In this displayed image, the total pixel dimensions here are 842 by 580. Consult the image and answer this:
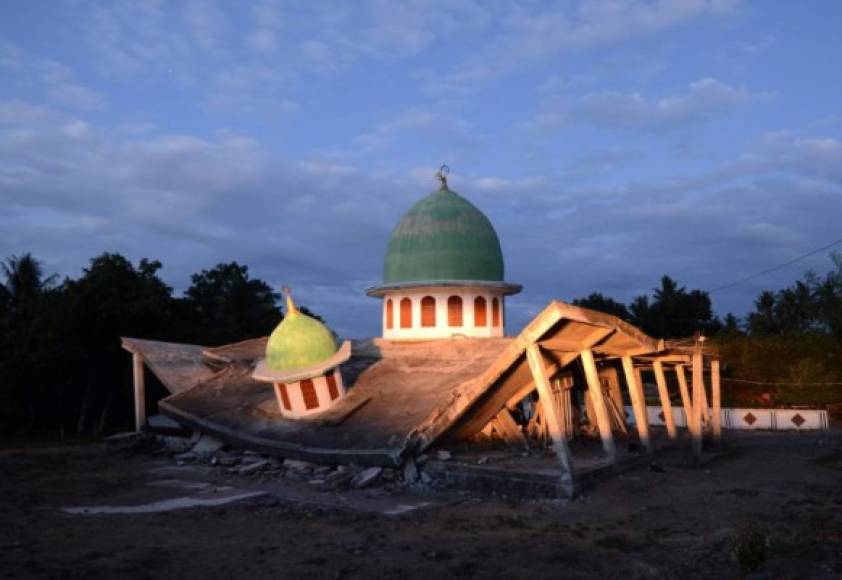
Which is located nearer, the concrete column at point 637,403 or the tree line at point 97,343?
the concrete column at point 637,403

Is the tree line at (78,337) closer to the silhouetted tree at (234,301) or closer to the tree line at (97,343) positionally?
the tree line at (97,343)

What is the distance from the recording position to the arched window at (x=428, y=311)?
25.5 meters

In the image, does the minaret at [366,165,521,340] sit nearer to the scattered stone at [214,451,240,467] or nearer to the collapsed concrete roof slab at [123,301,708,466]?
the collapsed concrete roof slab at [123,301,708,466]

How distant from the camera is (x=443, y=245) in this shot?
83.9 feet

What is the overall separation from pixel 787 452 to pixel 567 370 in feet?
23.4

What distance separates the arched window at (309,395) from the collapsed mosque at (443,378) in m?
0.04

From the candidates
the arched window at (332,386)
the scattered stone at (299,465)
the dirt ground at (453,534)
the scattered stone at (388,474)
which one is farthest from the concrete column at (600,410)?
the arched window at (332,386)

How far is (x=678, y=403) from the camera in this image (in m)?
37.6

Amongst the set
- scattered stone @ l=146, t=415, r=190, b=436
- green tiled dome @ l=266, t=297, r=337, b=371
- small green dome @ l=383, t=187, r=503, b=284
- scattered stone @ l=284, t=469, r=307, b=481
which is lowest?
scattered stone @ l=284, t=469, r=307, b=481

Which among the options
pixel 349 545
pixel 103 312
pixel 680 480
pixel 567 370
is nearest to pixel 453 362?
pixel 567 370

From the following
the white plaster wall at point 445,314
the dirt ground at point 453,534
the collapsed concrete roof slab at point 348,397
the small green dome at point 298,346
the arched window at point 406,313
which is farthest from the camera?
the arched window at point 406,313

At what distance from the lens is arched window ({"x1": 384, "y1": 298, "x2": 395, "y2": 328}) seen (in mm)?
26309

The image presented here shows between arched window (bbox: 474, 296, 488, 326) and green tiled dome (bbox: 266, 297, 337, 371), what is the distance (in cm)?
623

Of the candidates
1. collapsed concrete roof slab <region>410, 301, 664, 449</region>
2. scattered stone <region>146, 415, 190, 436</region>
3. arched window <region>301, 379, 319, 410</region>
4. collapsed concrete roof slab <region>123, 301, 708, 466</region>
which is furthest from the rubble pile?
arched window <region>301, 379, 319, 410</region>
